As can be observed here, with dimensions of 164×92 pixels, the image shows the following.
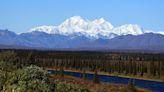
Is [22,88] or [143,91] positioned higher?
[22,88]

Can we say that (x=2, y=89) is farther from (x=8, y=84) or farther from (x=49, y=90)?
(x=49, y=90)

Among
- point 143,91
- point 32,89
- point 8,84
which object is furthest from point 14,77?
point 143,91

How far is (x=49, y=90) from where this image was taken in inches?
1927

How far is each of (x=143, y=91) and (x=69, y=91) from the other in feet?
313

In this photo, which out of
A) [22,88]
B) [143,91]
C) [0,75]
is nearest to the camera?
[22,88]

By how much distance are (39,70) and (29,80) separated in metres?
3.34

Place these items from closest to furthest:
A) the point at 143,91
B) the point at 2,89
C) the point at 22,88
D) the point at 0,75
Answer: the point at 22,88 < the point at 2,89 < the point at 0,75 < the point at 143,91

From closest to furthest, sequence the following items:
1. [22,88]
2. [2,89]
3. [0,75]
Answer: [22,88], [2,89], [0,75]

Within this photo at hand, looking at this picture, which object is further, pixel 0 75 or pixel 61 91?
pixel 0 75

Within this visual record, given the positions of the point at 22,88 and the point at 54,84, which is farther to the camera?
the point at 54,84

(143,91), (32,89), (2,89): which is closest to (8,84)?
(2,89)

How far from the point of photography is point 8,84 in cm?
5106

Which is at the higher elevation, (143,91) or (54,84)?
(54,84)

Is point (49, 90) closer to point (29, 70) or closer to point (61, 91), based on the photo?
point (61, 91)
